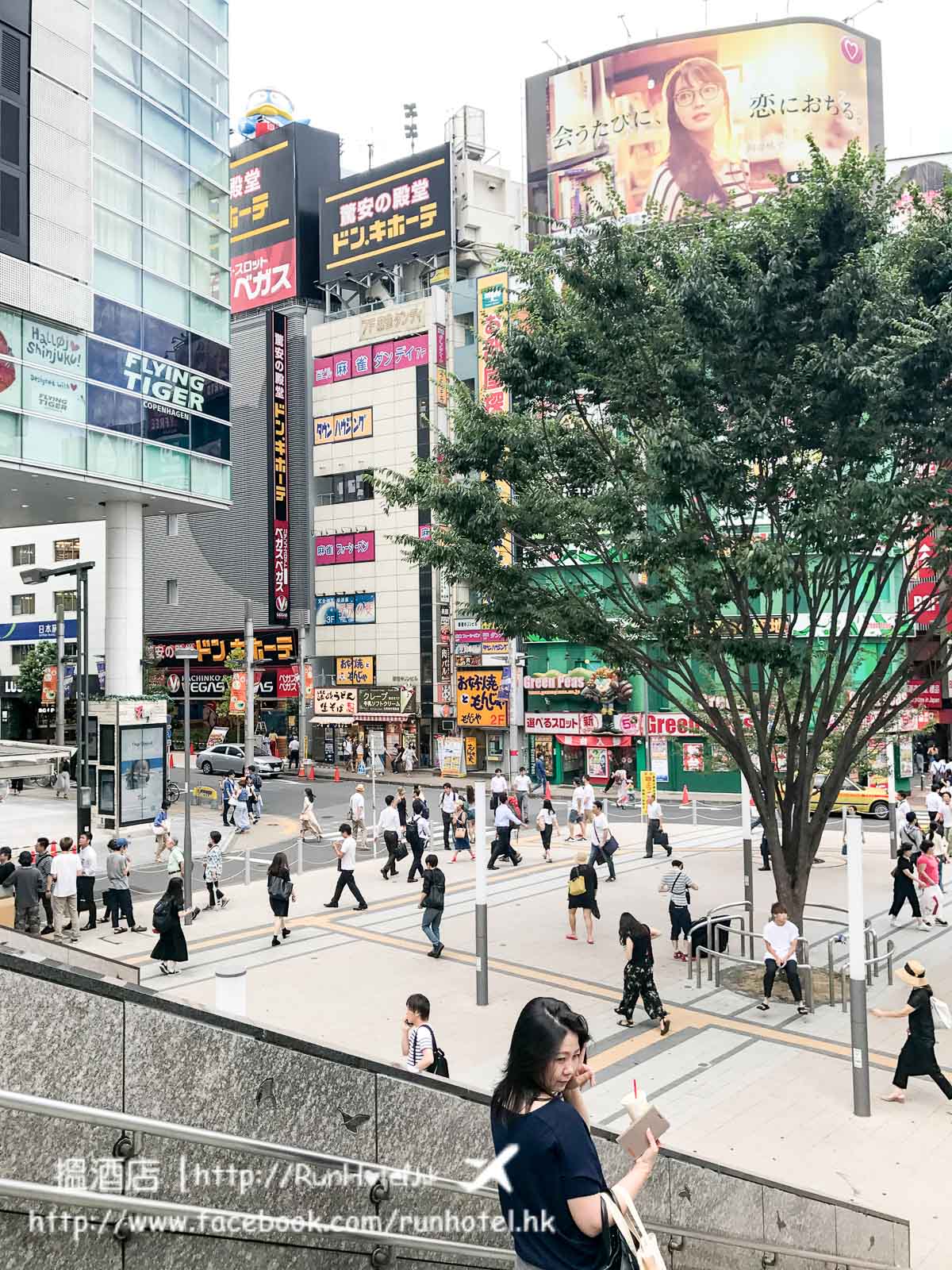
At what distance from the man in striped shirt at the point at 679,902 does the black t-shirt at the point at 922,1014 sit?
4.77m

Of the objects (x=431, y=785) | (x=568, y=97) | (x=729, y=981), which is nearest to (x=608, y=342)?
(x=729, y=981)

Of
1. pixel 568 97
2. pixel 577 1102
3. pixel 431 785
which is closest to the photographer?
pixel 577 1102

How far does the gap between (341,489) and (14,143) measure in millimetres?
27530

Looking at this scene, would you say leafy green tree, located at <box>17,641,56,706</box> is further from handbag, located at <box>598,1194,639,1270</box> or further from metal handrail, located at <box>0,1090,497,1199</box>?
handbag, located at <box>598,1194,639,1270</box>

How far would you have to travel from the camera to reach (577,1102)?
288 cm

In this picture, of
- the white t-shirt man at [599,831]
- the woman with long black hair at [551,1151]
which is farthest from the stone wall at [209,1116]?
the white t-shirt man at [599,831]

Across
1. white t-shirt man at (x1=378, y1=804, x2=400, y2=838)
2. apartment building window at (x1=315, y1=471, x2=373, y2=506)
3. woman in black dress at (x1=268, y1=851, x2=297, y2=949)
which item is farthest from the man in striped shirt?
apartment building window at (x1=315, y1=471, x2=373, y2=506)

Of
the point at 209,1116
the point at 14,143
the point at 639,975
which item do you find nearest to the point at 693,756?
the point at 639,975

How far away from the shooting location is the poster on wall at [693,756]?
37000 mm

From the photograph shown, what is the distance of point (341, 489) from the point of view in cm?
5031

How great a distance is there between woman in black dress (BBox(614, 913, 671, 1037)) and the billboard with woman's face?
138 feet

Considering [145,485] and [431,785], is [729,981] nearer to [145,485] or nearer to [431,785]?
[145,485]

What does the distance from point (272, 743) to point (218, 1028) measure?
1906 inches

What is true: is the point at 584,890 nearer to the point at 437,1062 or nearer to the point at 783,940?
the point at 783,940
